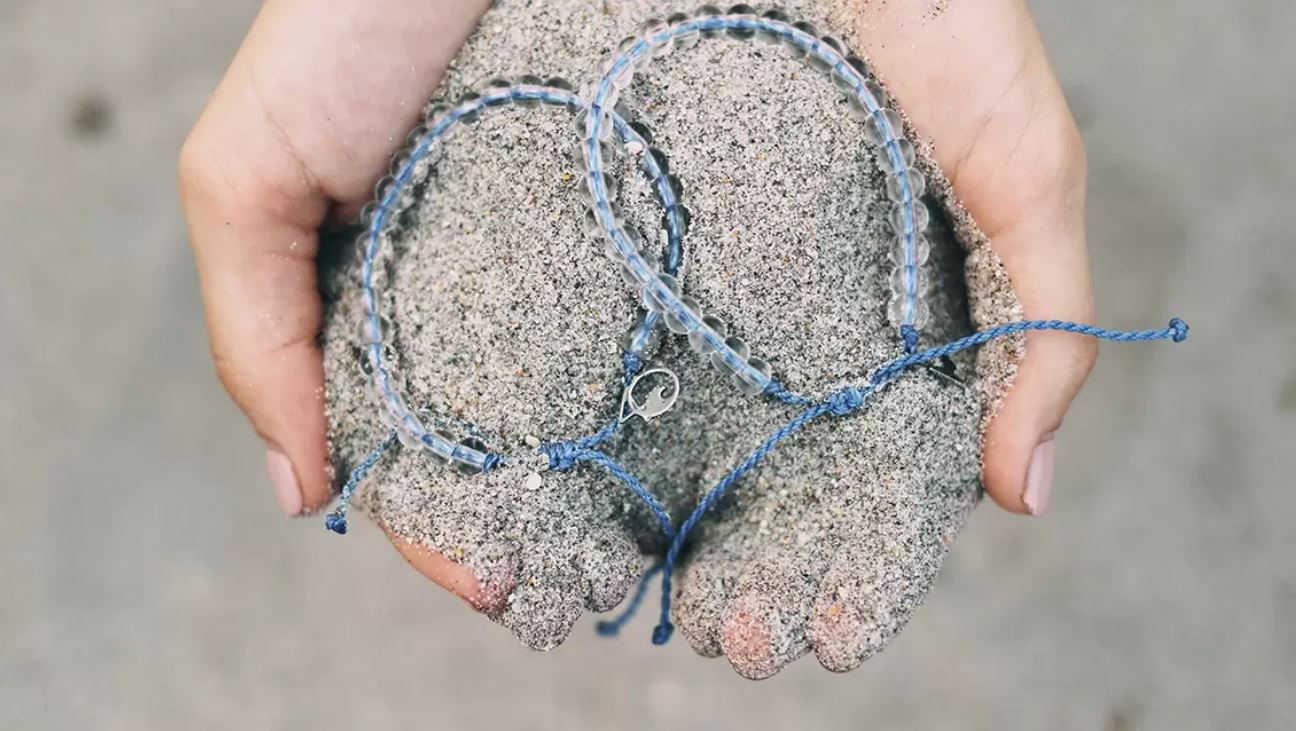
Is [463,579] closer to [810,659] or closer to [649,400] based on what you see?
[649,400]

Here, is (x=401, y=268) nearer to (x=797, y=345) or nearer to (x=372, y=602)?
(x=797, y=345)

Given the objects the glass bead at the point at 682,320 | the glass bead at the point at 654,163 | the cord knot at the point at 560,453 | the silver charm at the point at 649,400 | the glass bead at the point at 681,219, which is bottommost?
the cord knot at the point at 560,453

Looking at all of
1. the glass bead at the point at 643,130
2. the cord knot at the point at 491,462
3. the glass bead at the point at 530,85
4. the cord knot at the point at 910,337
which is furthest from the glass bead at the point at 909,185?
the cord knot at the point at 491,462

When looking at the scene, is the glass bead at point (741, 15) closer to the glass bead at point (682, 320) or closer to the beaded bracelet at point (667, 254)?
the beaded bracelet at point (667, 254)

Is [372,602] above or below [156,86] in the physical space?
below

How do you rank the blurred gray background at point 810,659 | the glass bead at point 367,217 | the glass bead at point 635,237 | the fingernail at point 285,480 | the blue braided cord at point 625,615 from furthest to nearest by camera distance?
the blurred gray background at point 810,659
the blue braided cord at point 625,615
the fingernail at point 285,480
the glass bead at point 367,217
the glass bead at point 635,237

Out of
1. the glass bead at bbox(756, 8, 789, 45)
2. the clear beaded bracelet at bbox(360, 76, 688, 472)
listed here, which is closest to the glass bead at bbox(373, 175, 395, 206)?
the clear beaded bracelet at bbox(360, 76, 688, 472)

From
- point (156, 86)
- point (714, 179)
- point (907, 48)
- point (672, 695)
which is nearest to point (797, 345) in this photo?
point (714, 179)

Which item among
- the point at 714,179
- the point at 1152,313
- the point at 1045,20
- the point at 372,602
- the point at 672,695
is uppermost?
the point at 714,179

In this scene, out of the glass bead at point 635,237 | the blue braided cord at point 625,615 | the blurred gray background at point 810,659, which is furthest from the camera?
the blurred gray background at point 810,659
